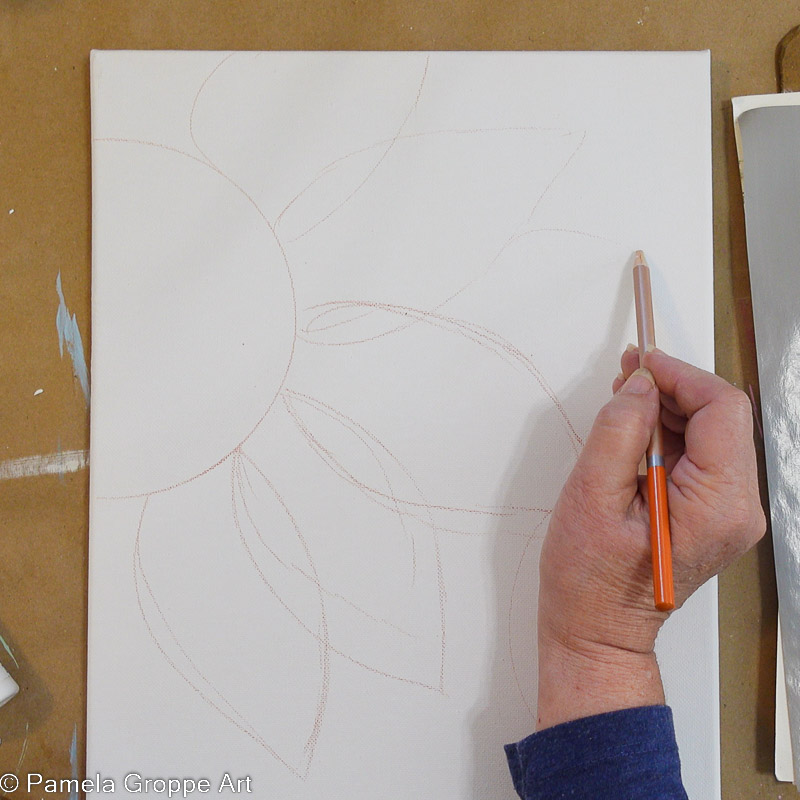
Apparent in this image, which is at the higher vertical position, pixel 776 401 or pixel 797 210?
pixel 797 210

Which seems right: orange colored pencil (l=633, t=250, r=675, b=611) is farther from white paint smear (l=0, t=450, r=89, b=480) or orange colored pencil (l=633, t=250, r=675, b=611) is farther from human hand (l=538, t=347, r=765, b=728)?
white paint smear (l=0, t=450, r=89, b=480)

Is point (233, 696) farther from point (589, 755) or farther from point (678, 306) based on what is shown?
point (678, 306)

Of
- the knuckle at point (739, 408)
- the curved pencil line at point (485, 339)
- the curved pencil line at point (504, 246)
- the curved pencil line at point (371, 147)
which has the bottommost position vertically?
the knuckle at point (739, 408)

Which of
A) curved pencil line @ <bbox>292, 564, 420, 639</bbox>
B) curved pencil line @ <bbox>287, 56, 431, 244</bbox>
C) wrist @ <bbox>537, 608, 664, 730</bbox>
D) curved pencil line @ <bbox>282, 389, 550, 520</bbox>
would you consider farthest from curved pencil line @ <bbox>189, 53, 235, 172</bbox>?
wrist @ <bbox>537, 608, 664, 730</bbox>

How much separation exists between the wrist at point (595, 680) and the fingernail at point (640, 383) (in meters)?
0.19

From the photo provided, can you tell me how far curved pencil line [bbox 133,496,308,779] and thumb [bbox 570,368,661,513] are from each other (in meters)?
0.35

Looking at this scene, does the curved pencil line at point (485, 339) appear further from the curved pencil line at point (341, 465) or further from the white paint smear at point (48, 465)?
the white paint smear at point (48, 465)

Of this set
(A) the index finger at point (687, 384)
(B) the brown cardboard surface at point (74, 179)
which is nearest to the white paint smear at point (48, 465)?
(B) the brown cardboard surface at point (74, 179)

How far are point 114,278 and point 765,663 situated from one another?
2.25 feet

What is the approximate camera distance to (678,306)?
589 mm

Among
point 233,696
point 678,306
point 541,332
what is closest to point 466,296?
point 541,332

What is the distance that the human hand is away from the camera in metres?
0.47

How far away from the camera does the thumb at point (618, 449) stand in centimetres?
47

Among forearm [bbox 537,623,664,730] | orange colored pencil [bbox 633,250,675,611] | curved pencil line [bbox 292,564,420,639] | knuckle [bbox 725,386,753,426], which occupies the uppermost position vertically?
knuckle [bbox 725,386,753,426]
